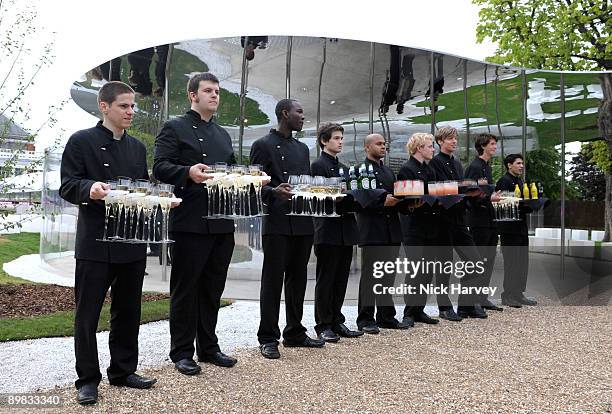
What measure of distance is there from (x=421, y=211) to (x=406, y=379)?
124 inches

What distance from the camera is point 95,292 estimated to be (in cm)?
464

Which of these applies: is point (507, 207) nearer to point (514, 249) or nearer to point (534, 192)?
point (514, 249)

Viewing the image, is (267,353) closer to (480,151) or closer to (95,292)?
(95,292)

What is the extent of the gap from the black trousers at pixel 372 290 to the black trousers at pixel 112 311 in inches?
134

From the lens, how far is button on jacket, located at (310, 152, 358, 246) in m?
7.01

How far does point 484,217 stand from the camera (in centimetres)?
938

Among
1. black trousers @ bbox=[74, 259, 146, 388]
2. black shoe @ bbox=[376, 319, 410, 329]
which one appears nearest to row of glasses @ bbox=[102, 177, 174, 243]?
black trousers @ bbox=[74, 259, 146, 388]

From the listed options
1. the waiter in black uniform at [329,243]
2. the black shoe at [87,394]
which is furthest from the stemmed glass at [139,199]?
the waiter in black uniform at [329,243]

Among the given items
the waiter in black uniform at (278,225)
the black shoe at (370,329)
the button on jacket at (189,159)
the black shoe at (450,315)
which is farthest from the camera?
the black shoe at (450,315)

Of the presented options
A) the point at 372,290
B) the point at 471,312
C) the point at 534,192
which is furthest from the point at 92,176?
the point at 534,192

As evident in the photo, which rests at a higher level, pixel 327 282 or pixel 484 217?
pixel 484 217

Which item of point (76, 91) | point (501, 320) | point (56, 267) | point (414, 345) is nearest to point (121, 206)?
point (414, 345)

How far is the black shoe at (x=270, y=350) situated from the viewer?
6079 mm

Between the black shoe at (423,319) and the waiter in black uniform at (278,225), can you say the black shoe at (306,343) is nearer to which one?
the waiter in black uniform at (278,225)
